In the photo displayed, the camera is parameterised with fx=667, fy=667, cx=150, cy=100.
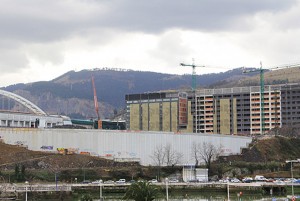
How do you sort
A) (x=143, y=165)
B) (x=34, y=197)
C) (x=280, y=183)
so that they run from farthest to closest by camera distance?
1. (x=143, y=165)
2. (x=280, y=183)
3. (x=34, y=197)

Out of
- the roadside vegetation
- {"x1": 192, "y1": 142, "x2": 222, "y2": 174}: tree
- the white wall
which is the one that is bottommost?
the roadside vegetation

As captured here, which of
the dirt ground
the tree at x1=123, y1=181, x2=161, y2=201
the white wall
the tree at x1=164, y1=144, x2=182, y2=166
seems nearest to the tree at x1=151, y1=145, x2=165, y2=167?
the white wall

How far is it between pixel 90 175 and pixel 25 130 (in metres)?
21.8

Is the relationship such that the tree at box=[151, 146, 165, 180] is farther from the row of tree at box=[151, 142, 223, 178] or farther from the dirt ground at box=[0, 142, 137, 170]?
the dirt ground at box=[0, 142, 137, 170]

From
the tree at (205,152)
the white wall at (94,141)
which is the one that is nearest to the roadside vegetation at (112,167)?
the tree at (205,152)

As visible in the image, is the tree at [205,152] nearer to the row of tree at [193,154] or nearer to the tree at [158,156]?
the row of tree at [193,154]

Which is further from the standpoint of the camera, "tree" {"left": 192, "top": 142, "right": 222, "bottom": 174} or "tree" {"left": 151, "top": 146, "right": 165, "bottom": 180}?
"tree" {"left": 192, "top": 142, "right": 222, "bottom": 174}

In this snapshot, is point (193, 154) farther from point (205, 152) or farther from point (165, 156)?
point (165, 156)

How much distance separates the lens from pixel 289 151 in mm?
156875

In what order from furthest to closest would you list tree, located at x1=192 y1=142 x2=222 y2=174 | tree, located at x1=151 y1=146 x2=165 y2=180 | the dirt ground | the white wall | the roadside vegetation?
tree, located at x1=192 y1=142 x2=222 y2=174 → tree, located at x1=151 y1=146 x2=165 y2=180 → the white wall → the dirt ground → the roadside vegetation

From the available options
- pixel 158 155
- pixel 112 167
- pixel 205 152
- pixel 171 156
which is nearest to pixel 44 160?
pixel 112 167

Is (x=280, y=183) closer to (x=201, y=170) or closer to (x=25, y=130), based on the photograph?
(x=201, y=170)

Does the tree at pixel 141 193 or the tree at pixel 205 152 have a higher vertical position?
the tree at pixel 205 152

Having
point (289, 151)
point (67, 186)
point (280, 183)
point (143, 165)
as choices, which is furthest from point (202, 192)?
point (289, 151)
